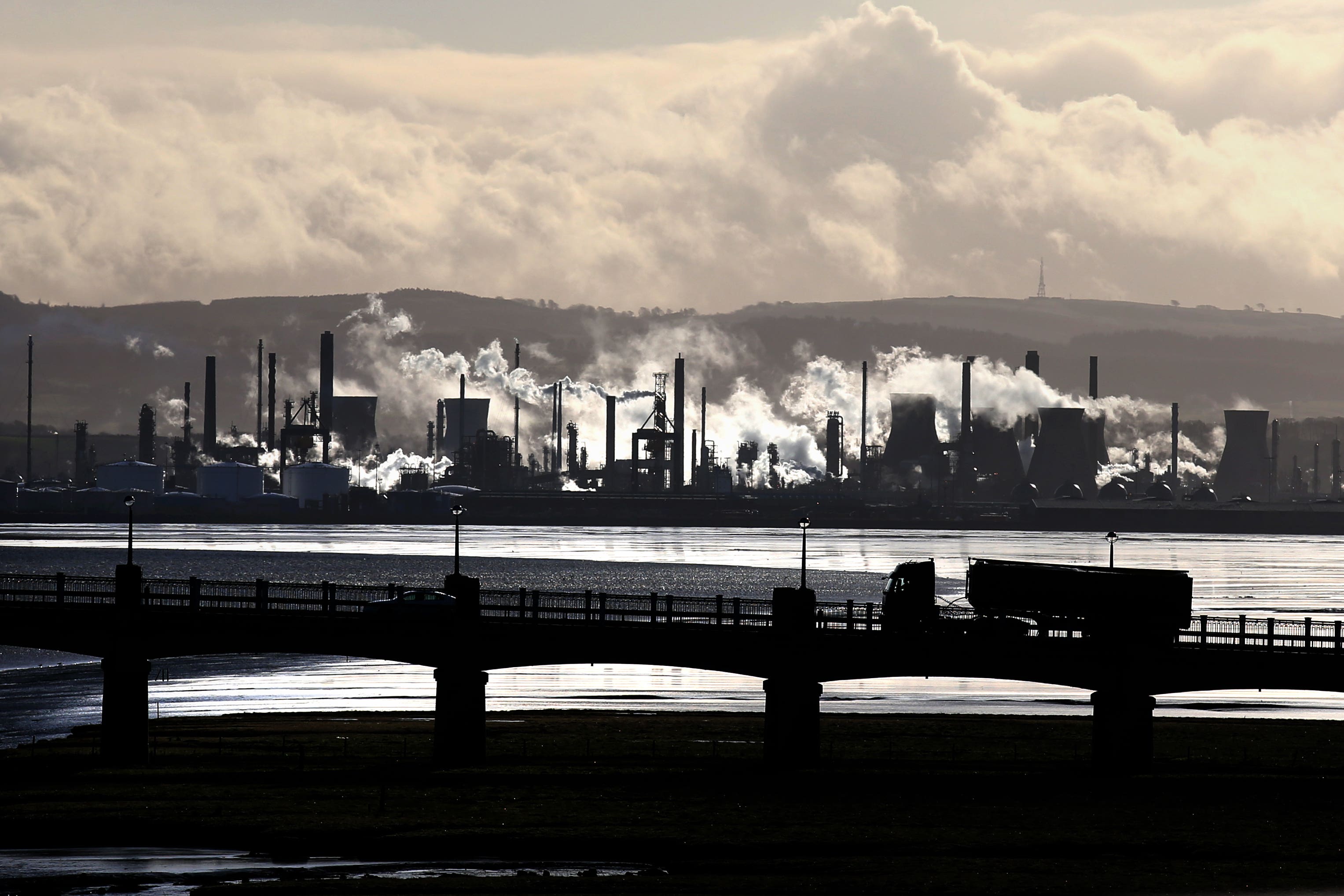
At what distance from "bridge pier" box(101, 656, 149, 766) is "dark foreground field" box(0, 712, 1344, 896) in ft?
3.41

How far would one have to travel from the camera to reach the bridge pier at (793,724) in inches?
2419

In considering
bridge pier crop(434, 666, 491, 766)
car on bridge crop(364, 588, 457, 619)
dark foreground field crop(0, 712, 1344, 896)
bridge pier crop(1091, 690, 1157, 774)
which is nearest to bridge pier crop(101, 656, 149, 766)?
dark foreground field crop(0, 712, 1344, 896)

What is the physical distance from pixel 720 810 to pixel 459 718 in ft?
45.8

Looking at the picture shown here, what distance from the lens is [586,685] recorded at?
10188cm

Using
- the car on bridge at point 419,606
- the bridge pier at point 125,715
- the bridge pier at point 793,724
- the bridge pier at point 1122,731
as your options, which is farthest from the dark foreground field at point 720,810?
the car on bridge at point 419,606

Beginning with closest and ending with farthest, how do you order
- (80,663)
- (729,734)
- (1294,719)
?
1. (729,734)
2. (1294,719)
3. (80,663)

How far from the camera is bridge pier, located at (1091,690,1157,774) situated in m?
59.9

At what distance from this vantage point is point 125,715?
64062 millimetres

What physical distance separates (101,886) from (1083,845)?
2383 cm

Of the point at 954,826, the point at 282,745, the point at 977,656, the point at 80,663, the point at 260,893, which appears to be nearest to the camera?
the point at 260,893

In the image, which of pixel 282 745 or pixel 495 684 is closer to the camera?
pixel 282 745

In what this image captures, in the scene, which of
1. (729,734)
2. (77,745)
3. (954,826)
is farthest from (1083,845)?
(77,745)

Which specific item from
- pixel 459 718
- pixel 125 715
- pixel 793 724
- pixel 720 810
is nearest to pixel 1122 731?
pixel 793 724

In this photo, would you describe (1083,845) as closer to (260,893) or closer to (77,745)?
(260,893)
